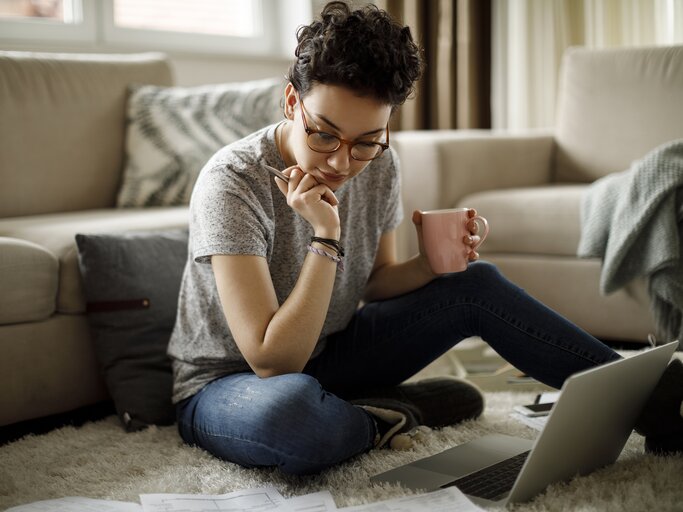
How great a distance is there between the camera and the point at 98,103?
2.43 metres

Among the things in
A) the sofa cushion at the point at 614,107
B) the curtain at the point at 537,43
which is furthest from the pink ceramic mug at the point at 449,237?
the curtain at the point at 537,43

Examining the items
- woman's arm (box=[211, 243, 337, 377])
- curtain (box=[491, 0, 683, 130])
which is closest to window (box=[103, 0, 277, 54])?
curtain (box=[491, 0, 683, 130])

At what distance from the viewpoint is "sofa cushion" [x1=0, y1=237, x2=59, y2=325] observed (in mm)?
1620

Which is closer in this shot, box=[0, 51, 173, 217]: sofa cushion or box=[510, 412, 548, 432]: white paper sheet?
box=[510, 412, 548, 432]: white paper sheet

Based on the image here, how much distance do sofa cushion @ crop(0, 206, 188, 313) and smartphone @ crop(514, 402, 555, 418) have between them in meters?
0.93

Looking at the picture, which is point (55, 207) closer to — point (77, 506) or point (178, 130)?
point (178, 130)

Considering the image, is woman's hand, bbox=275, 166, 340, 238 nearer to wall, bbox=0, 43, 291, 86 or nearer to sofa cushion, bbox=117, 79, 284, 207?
sofa cushion, bbox=117, 79, 284, 207

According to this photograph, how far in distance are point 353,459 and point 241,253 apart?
0.42 m

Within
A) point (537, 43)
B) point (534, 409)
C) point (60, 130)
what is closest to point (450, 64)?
point (537, 43)

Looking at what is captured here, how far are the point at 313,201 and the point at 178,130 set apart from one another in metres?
1.27

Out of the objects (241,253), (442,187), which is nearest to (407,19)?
(442,187)

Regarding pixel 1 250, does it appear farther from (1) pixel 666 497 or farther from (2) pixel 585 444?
(1) pixel 666 497

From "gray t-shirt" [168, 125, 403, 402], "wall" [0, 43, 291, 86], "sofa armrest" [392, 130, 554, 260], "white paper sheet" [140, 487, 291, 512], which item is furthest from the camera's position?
"wall" [0, 43, 291, 86]

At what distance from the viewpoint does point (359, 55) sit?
1211mm
